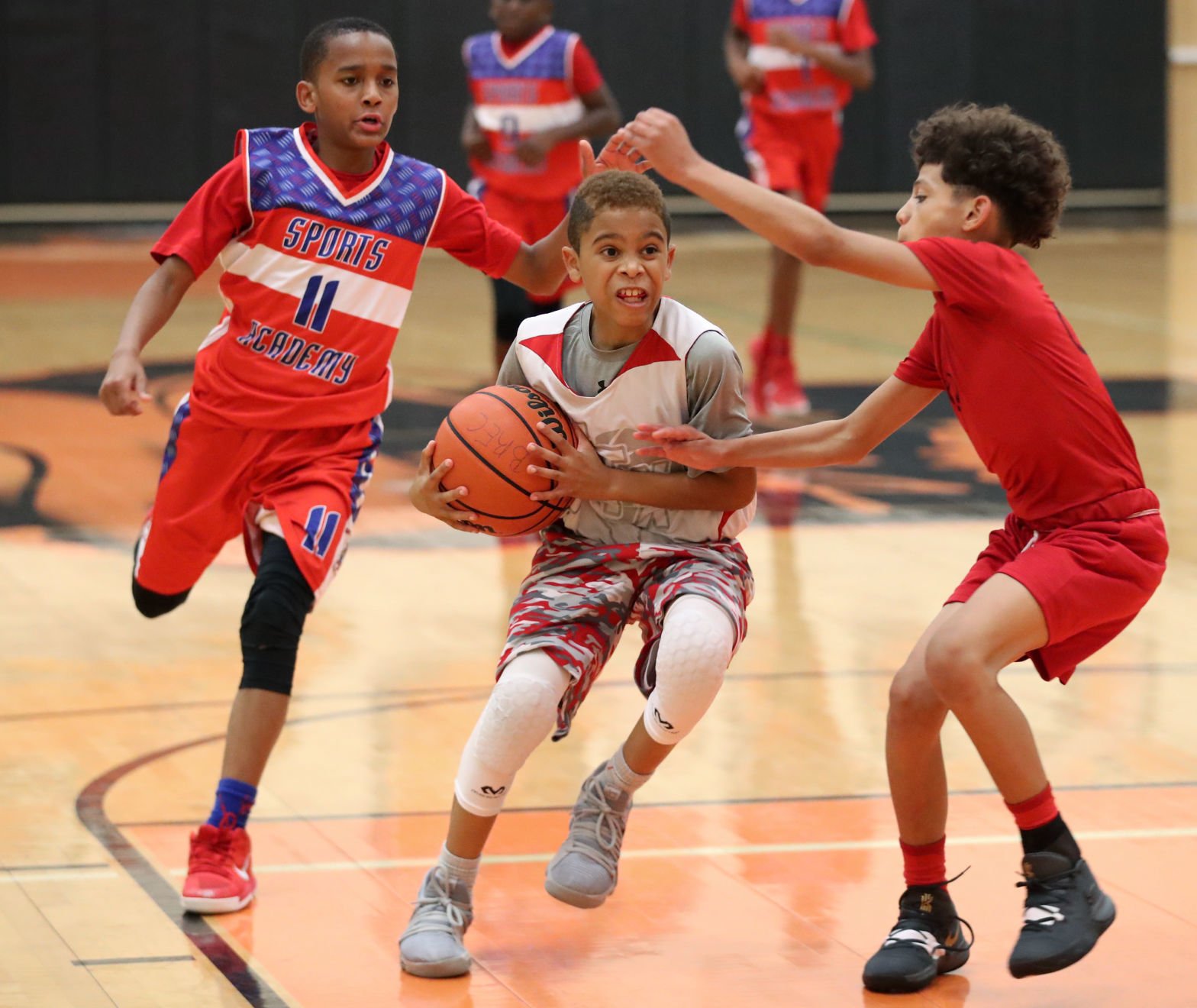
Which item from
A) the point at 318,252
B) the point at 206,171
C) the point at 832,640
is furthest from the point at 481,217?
the point at 206,171

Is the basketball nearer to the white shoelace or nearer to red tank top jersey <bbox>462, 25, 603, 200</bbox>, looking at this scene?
the white shoelace

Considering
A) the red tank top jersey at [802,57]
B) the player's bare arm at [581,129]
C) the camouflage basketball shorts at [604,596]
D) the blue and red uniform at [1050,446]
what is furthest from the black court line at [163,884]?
the red tank top jersey at [802,57]

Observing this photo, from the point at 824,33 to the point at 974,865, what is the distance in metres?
7.00

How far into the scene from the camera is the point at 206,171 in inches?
714

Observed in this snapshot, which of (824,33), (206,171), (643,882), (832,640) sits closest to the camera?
(643,882)

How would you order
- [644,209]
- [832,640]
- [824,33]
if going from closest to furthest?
[644,209] → [832,640] → [824,33]

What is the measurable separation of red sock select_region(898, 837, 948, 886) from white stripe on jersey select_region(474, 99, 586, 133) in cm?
593

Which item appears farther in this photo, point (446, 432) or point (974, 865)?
point (974, 865)

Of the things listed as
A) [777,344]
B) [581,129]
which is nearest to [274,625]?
[581,129]

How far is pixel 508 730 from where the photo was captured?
3746 millimetres

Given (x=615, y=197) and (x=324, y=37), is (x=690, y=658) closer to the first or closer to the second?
(x=615, y=197)

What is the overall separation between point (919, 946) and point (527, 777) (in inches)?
59.5

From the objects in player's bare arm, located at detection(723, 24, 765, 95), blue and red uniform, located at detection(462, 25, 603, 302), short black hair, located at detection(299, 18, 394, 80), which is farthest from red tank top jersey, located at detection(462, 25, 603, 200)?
short black hair, located at detection(299, 18, 394, 80)

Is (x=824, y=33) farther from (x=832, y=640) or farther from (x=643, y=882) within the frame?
(x=643, y=882)
